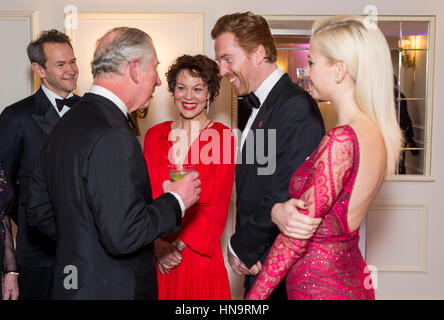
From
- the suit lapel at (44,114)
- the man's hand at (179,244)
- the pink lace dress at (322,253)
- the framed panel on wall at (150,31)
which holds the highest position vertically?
the framed panel on wall at (150,31)

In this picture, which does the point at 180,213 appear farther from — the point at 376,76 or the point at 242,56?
the point at 242,56

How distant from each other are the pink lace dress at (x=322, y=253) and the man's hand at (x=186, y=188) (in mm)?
383

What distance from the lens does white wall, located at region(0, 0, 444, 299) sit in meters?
4.23

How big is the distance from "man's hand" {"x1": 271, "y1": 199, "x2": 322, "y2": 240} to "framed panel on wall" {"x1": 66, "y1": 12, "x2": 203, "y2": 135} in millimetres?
2728

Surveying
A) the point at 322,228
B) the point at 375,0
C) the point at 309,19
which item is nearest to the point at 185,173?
the point at 322,228

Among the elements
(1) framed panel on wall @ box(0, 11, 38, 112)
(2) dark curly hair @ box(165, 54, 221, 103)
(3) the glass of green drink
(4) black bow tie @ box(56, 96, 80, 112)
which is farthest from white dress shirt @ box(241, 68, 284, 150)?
(1) framed panel on wall @ box(0, 11, 38, 112)

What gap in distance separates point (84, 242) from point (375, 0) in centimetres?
343

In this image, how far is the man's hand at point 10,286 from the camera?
2.69m

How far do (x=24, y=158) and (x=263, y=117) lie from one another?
57.4 inches

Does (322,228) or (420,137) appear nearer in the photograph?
(322,228)

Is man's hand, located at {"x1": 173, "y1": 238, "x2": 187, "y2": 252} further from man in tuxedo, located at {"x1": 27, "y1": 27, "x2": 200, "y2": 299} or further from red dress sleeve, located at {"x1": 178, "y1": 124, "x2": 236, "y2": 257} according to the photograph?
man in tuxedo, located at {"x1": 27, "y1": 27, "x2": 200, "y2": 299}

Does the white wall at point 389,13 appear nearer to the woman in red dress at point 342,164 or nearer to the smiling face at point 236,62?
the smiling face at point 236,62

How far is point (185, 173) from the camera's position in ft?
6.95

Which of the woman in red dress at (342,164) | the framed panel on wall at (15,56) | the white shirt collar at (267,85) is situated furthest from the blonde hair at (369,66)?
the framed panel on wall at (15,56)
